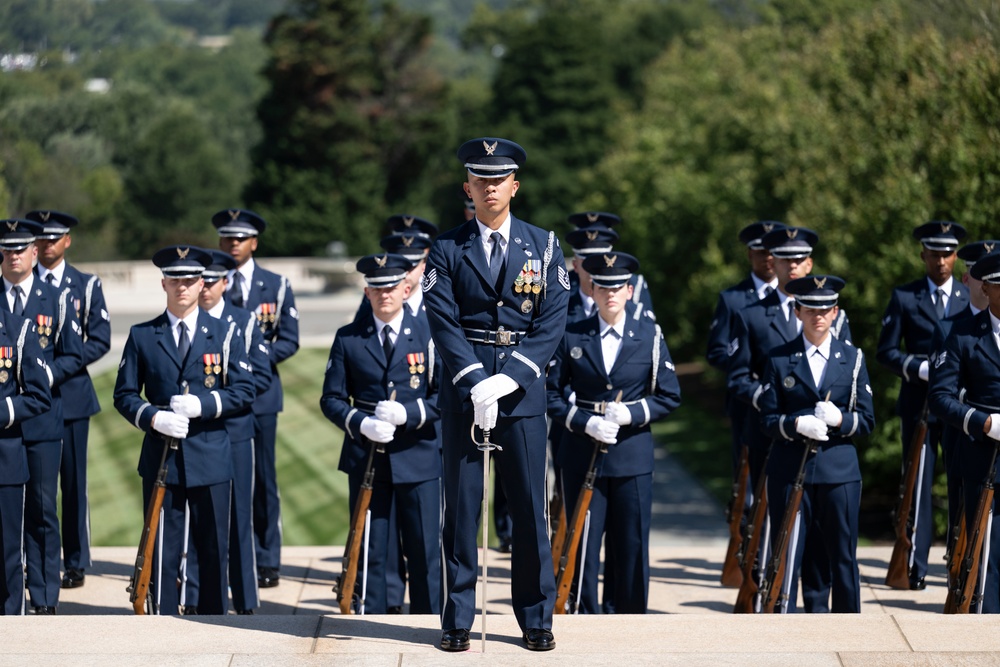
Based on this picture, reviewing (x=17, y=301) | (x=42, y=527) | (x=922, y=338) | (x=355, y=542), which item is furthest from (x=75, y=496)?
(x=922, y=338)

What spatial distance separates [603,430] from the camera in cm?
709

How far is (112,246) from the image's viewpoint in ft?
172

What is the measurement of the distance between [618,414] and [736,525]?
2160 mm

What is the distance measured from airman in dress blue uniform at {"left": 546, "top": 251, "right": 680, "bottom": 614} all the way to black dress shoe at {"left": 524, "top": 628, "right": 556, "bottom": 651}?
1845mm

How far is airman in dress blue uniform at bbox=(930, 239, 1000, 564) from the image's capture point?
23.7 feet

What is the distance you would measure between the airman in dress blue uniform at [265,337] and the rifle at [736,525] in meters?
2.81

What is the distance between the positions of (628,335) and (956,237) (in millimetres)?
2455

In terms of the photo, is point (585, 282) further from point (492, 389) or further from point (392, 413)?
point (492, 389)

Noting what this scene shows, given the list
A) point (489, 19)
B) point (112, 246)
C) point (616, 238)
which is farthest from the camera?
point (489, 19)

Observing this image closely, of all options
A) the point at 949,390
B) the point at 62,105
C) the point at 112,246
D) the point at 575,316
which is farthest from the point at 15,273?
the point at 112,246

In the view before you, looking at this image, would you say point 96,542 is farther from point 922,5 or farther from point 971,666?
point 922,5

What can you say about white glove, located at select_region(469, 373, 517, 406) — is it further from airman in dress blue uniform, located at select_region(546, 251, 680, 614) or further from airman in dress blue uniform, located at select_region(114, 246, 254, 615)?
airman in dress blue uniform, located at select_region(114, 246, 254, 615)

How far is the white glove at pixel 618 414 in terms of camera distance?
719cm

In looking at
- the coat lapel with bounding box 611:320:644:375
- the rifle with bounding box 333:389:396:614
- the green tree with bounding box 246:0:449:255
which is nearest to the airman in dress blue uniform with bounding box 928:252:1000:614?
the coat lapel with bounding box 611:320:644:375
